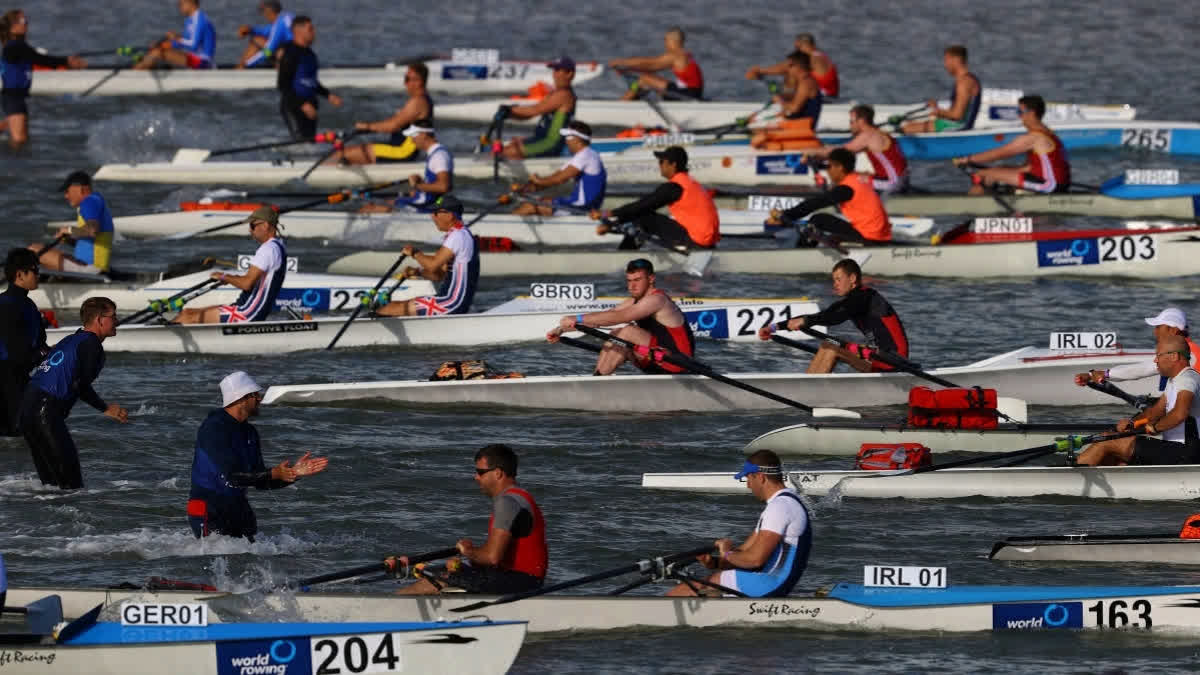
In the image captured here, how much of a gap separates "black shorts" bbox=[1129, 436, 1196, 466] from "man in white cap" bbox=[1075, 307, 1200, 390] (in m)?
0.66

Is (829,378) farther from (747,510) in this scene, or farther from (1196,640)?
(1196,640)

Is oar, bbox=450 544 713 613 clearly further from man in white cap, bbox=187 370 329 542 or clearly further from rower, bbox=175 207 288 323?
rower, bbox=175 207 288 323

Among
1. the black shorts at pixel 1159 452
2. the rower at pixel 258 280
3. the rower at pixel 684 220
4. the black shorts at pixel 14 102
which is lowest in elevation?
the black shorts at pixel 1159 452

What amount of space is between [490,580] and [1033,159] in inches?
697

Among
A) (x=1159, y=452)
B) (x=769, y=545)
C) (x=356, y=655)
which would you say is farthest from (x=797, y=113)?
(x=356, y=655)

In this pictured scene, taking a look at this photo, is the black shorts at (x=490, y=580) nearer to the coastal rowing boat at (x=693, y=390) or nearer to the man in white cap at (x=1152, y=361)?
the man in white cap at (x=1152, y=361)

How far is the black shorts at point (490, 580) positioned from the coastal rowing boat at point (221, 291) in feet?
33.3

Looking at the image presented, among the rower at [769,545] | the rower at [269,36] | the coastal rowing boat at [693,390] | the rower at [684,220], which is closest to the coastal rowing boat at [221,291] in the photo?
the rower at [684,220]

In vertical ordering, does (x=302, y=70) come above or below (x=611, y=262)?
above

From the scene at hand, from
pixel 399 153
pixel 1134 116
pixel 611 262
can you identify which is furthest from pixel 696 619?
pixel 1134 116

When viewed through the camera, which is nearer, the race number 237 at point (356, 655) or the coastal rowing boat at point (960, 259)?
the race number 237 at point (356, 655)

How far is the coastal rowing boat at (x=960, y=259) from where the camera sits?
26.5 metres

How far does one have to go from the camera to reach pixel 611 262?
26.6 meters

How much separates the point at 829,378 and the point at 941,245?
694cm
